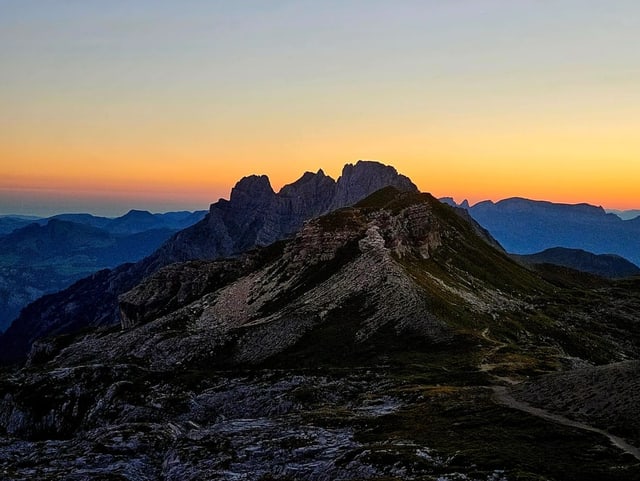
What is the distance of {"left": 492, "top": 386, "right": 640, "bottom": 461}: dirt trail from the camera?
4831cm

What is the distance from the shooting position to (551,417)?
6038 cm

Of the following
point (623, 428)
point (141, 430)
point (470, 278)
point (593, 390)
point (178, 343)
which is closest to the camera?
point (623, 428)

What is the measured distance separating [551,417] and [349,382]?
42.0 m

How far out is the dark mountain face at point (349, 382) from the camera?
55.2 m

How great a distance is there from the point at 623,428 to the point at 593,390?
35.5 feet

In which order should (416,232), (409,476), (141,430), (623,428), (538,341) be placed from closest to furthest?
(409,476), (623,428), (141,430), (538,341), (416,232)

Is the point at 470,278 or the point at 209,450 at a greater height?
the point at 470,278

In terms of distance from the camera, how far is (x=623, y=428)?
53.1 meters

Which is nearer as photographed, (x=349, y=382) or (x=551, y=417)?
(x=551, y=417)

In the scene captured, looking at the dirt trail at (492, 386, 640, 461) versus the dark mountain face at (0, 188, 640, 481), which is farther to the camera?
the dark mountain face at (0, 188, 640, 481)

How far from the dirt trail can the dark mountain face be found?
367mm

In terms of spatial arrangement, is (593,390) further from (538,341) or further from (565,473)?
(538,341)

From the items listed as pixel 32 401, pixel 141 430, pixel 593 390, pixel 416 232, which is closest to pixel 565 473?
pixel 593 390

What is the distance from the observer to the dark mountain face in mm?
55219
